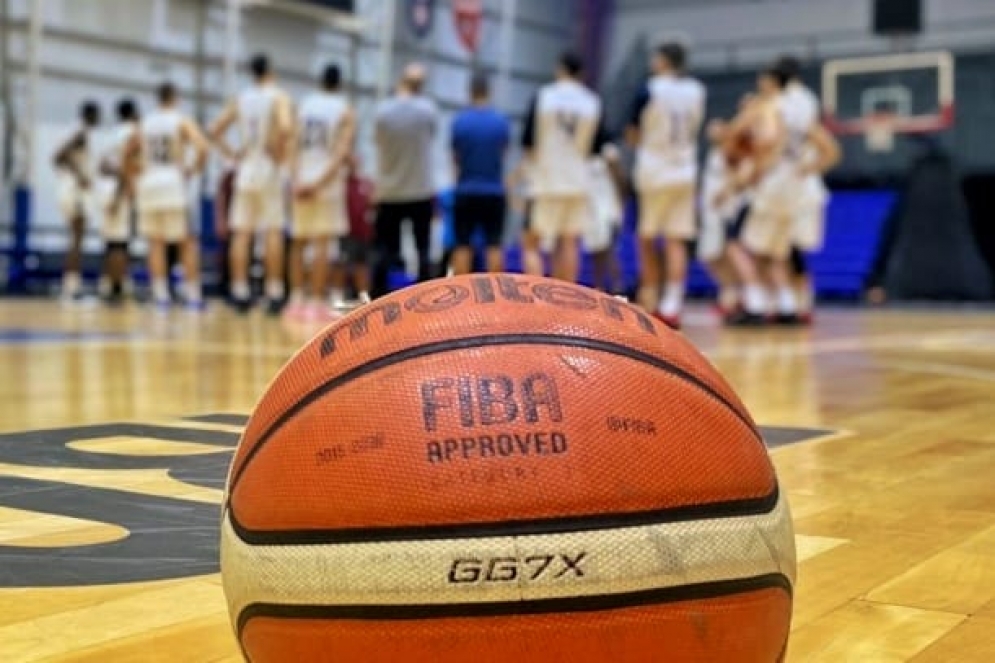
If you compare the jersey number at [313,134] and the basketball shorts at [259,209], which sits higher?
the jersey number at [313,134]

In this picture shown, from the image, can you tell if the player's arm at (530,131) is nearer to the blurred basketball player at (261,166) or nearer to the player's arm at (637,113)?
the player's arm at (637,113)

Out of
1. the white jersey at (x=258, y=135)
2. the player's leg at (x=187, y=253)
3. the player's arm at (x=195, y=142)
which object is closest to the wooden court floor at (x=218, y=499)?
the white jersey at (x=258, y=135)

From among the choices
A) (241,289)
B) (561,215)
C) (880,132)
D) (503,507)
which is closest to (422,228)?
(561,215)

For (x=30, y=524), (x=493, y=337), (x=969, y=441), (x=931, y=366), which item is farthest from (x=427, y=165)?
(x=493, y=337)

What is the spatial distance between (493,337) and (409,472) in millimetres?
190

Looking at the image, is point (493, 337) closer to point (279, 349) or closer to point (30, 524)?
point (30, 524)

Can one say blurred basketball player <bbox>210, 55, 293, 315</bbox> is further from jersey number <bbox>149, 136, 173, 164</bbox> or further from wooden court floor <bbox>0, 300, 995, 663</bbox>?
wooden court floor <bbox>0, 300, 995, 663</bbox>

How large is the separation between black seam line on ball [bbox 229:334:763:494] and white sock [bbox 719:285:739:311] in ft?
34.4

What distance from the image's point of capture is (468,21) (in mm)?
24453

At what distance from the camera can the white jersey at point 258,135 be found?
436 inches

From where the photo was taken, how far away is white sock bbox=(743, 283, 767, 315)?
11.1 m

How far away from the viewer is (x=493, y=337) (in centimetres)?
142

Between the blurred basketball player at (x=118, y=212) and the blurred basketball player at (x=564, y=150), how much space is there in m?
4.96

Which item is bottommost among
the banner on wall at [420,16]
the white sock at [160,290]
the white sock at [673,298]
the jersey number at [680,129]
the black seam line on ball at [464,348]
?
the white sock at [160,290]
